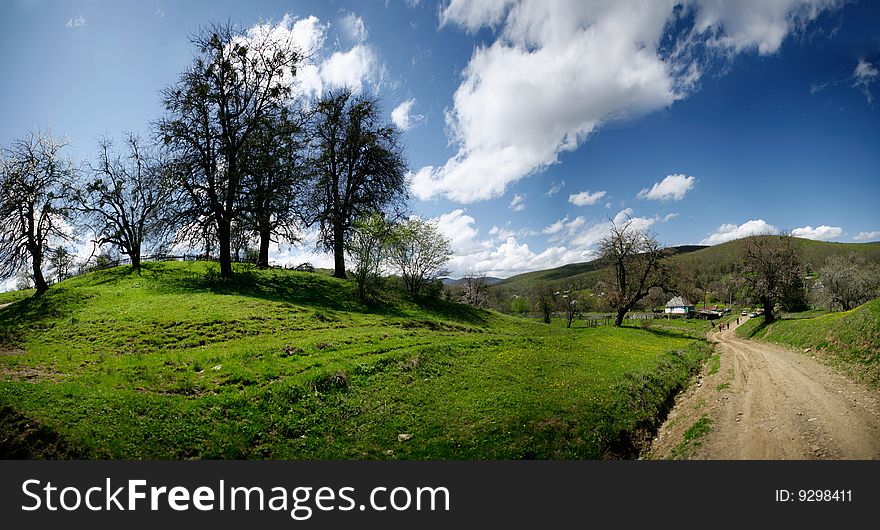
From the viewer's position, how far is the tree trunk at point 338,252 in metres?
36.2

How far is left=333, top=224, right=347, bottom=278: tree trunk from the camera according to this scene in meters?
36.2

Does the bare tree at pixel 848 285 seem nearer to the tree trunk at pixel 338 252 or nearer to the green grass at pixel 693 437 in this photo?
the green grass at pixel 693 437

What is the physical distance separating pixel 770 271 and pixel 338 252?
44042mm

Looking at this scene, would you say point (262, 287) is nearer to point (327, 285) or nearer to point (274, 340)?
point (327, 285)

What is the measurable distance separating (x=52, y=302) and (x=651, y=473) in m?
32.3

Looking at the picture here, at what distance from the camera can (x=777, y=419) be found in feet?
38.3

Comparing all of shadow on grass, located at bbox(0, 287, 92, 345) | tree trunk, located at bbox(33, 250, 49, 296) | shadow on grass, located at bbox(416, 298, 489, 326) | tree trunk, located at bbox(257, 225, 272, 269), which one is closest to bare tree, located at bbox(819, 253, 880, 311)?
shadow on grass, located at bbox(416, 298, 489, 326)

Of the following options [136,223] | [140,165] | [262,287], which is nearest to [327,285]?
[262,287]

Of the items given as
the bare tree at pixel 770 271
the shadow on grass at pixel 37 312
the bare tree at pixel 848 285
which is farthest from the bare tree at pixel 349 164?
the bare tree at pixel 848 285

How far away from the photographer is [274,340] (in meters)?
17.8

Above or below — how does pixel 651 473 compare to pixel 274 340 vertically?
below

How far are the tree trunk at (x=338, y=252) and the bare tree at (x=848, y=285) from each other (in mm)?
69726

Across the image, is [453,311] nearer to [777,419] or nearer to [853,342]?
[853,342]

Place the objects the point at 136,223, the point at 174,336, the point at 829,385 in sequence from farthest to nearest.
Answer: the point at 136,223
the point at 174,336
the point at 829,385
